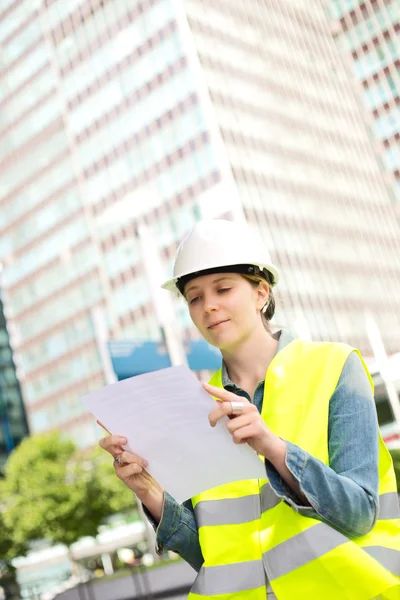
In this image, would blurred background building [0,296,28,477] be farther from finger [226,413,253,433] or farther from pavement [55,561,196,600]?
finger [226,413,253,433]

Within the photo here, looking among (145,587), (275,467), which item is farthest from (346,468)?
(145,587)

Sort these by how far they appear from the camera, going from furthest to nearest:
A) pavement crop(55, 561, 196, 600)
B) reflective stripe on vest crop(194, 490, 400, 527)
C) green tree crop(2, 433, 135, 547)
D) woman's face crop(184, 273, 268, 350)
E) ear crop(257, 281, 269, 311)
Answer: green tree crop(2, 433, 135, 547)
pavement crop(55, 561, 196, 600)
ear crop(257, 281, 269, 311)
woman's face crop(184, 273, 268, 350)
reflective stripe on vest crop(194, 490, 400, 527)

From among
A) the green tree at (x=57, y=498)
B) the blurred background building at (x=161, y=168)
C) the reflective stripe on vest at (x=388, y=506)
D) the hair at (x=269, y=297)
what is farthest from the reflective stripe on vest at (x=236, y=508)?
the blurred background building at (x=161, y=168)

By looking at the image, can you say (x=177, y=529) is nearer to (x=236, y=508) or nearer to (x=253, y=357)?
(x=236, y=508)

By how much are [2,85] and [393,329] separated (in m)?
43.1

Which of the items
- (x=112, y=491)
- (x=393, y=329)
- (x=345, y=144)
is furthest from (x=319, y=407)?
(x=345, y=144)

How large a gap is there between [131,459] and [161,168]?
69.3 metres

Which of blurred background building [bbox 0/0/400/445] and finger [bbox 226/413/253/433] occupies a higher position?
blurred background building [bbox 0/0/400/445]

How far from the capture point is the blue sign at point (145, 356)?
44.7ft

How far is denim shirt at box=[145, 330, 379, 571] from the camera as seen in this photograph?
7.43 ft

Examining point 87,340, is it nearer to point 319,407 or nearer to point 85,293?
point 85,293

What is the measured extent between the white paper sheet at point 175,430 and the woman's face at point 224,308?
0.36 metres

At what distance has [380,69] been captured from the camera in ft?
266

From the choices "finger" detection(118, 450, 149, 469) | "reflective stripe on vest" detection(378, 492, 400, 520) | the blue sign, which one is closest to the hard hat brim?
"finger" detection(118, 450, 149, 469)
